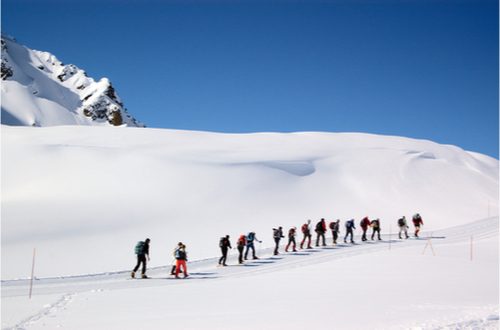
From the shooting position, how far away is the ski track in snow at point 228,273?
10570 millimetres

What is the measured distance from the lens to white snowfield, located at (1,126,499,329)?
10188mm

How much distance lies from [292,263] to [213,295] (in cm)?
727

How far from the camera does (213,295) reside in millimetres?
12641

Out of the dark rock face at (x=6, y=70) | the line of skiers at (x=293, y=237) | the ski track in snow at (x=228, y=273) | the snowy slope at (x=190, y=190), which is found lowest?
the ski track in snow at (x=228, y=273)

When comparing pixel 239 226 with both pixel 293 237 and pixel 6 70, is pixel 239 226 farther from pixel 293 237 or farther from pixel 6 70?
pixel 6 70

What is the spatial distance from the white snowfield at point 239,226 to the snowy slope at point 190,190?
0.17 m

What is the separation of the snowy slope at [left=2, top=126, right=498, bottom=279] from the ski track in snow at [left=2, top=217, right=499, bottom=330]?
12.0 ft

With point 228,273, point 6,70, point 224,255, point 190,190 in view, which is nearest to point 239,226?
point 190,190

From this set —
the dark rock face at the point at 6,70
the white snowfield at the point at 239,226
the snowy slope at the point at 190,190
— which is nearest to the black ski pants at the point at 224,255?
the white snowfield at the point at 239,226

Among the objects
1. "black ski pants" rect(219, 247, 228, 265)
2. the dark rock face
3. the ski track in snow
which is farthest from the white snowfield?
the dark rock face

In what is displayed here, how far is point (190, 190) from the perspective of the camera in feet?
118

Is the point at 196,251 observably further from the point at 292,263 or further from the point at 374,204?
the point at 374,204

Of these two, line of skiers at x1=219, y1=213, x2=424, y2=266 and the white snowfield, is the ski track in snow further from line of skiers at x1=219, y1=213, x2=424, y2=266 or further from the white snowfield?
line of skiers at x1=219, y1=213, x2=424, y2=266

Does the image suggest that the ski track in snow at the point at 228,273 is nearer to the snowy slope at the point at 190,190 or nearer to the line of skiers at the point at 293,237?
the line of skiers at the point at 293,237
